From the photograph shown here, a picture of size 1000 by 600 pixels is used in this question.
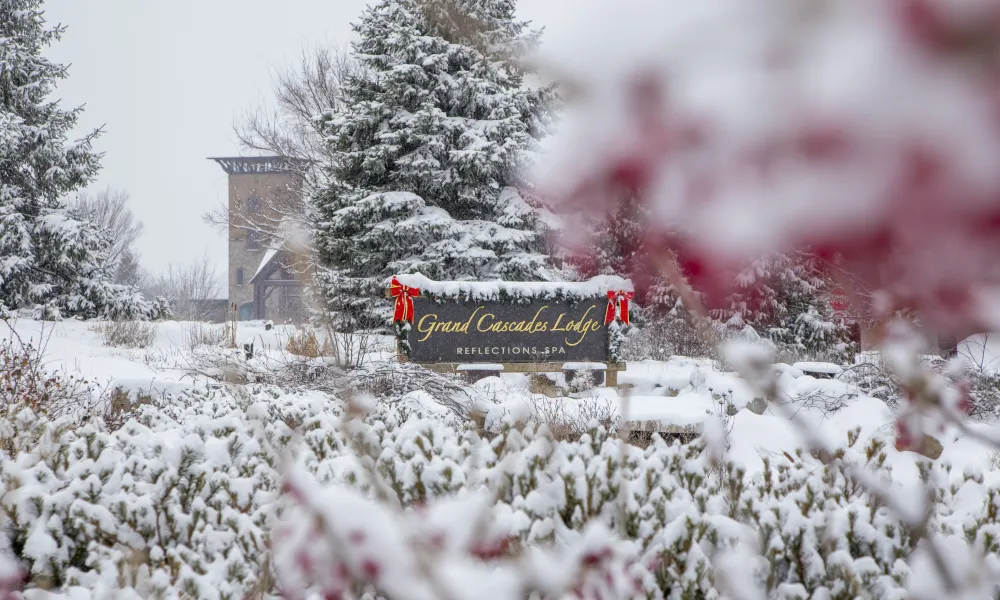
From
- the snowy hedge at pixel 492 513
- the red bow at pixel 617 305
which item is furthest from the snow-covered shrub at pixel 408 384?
the snowy hedge at pixel 492 513

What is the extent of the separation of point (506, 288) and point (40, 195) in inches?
556

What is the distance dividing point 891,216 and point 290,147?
67.5 ft

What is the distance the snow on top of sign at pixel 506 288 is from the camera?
8.99 m

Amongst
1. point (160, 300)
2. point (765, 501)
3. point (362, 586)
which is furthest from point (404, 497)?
point (160, 300)

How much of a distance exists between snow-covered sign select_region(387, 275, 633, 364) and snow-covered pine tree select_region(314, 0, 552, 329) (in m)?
4.63

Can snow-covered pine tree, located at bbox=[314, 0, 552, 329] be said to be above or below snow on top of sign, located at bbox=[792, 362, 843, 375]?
above

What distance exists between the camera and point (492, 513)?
1.92m

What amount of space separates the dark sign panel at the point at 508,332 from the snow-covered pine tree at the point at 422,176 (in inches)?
183

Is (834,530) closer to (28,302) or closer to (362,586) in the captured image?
(362,586)

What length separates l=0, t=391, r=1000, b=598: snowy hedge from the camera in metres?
1.81

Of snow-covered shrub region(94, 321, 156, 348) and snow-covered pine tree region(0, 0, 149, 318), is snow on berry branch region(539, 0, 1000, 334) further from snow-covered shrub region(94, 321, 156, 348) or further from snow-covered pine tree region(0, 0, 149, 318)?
snow-covered pine tree region(0, 0, 149, 318)

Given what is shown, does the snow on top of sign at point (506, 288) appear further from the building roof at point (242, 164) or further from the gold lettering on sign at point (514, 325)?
the building roof at point (242, 164)

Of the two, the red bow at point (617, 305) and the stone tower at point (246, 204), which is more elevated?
the stone tower at point (246, 204)

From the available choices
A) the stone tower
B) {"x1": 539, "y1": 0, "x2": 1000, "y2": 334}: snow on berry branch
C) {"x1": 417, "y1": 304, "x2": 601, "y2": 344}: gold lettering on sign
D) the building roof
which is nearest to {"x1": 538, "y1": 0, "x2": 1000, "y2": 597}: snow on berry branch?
{"x1": 539, "y1": 0, "x2": 1000, "y2": 334}: snow on berry branch
